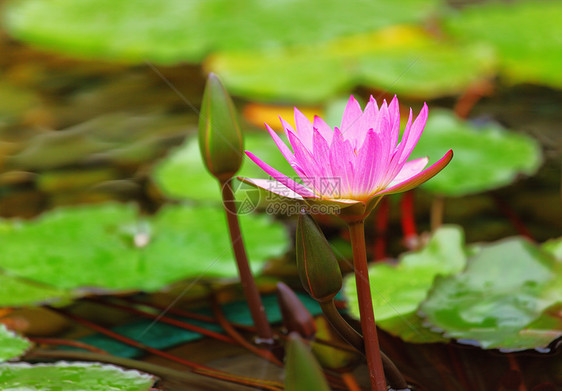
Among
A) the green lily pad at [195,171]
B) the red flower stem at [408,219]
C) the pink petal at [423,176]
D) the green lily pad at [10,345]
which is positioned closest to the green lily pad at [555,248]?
the red flower stem at [408,219]

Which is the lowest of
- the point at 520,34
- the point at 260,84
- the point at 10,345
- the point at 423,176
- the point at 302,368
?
the point at 302,368

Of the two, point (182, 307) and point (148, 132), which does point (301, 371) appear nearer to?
point (182, 307)

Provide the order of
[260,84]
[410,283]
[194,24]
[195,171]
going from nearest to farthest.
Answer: [410,283], [195,171], [260,84], [194,24]

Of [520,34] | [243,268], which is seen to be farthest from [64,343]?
[520,34]

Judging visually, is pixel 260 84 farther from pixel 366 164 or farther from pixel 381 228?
pixel 366 164

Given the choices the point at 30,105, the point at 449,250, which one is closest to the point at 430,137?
the point at 449,250

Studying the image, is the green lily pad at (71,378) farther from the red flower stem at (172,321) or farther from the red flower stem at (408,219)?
the red flower stem at (408,219)

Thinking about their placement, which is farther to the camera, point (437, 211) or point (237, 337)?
point (437, 211)
